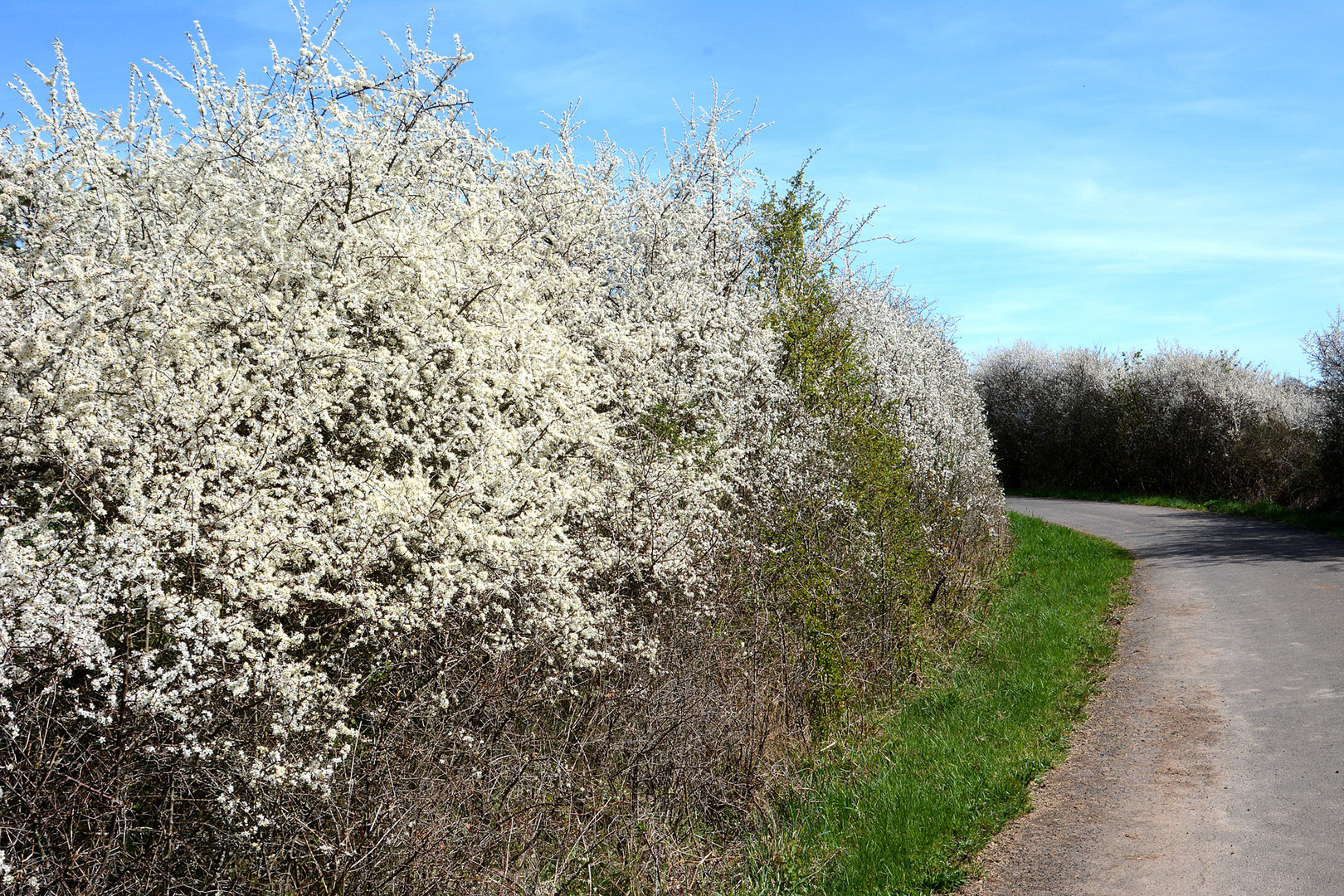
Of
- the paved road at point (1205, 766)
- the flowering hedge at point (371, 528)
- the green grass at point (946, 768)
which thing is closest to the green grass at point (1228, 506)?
the paved road at point (1205, 766)

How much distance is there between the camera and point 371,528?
4098 mm

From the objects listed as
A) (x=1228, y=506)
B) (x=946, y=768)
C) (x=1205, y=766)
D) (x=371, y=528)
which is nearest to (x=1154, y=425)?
(x=1228, y=506)

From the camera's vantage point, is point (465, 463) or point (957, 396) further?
point (957, 396)

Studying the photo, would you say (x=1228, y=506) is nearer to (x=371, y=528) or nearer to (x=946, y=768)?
(x=946, y=768)

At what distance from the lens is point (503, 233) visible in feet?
19.7

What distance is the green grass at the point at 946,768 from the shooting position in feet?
16.5

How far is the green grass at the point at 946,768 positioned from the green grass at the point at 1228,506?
10072 mm

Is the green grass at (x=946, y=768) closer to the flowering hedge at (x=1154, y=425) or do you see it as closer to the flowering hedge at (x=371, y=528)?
the flowering hedge at (x=371, y=528)

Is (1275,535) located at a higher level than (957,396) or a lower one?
lower

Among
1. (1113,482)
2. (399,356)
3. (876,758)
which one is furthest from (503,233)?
(1113,482)

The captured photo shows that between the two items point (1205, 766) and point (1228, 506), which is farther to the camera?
point (1228, 506)

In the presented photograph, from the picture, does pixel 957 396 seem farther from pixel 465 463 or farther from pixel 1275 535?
pixel 465 463

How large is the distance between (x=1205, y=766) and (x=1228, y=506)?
18.0m

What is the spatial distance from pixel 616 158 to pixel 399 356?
Result: 4357 millimetres
